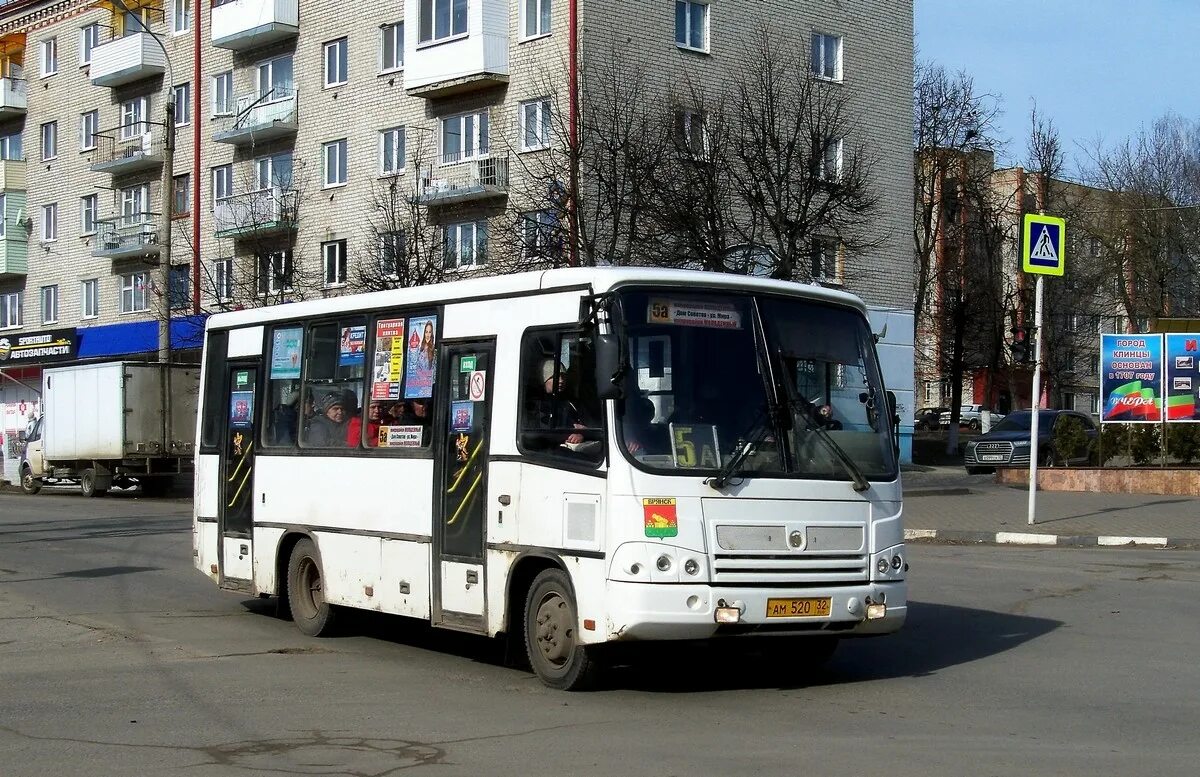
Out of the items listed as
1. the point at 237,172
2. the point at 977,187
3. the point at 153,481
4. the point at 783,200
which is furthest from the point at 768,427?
the point at 977,187

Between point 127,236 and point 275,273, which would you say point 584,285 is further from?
point 127,236

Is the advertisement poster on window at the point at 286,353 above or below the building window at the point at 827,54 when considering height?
below

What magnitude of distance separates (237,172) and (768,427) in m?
43.1

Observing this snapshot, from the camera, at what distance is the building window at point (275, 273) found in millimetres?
40469

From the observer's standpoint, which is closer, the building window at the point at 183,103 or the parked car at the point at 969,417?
the building window at the point at 183,103

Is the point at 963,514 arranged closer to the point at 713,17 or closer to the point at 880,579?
the point at 880,579

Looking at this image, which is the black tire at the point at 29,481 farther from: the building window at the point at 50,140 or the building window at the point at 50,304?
the building window at the point at 50,140

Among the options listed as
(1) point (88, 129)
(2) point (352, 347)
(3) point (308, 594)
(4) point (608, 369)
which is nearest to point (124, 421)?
(3) point (308, 594)

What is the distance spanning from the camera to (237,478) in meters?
13.2

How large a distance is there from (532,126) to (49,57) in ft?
97.5

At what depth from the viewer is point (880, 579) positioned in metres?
9.44

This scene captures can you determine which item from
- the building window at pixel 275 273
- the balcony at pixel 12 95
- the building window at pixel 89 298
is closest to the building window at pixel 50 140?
the balcony at pixel 12 95

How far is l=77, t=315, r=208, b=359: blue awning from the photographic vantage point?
161ft

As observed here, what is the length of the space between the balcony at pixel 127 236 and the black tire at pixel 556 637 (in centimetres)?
4523
